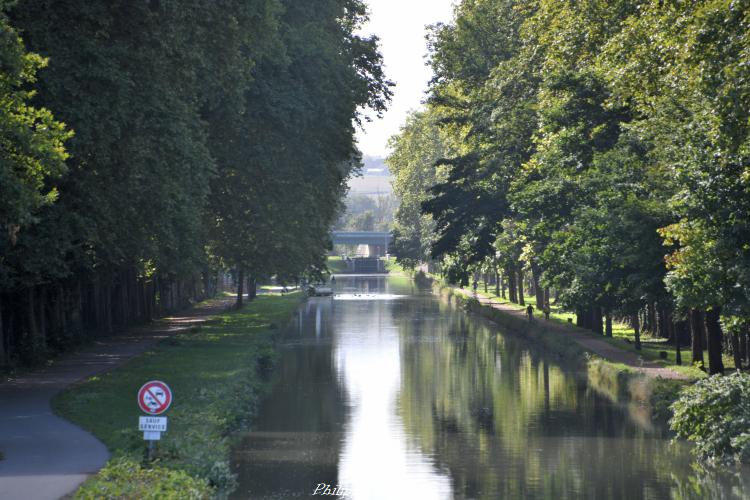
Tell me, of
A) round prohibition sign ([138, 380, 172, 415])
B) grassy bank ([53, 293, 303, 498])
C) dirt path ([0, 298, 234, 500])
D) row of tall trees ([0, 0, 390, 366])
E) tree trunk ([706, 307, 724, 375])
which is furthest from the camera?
tree trunk ([706, 307, 724, 375])

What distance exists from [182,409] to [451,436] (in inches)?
260

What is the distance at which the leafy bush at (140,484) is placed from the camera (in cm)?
1703

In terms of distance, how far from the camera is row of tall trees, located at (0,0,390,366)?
27609 millimetres

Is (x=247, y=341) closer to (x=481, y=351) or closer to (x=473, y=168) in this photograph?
(x=481, y=351)

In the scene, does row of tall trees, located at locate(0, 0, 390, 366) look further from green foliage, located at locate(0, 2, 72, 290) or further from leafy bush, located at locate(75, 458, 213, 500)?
leafy bush, located at locate(75, 458, 213, 500)

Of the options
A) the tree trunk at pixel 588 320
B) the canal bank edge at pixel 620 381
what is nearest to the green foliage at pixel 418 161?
the tree trunk at pixel 588 320

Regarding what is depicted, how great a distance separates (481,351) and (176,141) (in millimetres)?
25075

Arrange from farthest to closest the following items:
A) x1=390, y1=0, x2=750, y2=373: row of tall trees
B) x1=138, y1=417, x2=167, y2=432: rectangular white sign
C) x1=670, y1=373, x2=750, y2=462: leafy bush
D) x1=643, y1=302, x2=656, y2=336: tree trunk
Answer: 1. x1=643, y1=302, x2=656, y2=336: tree trunk
2. x1=390, y1=0, x2=750, y2=373: row of tall trees
3. x1=670, y1=373, x2=750, y2=462: leafy bush
4. x1=138, y1=417, x2=167, y2=432: rectangular white sign

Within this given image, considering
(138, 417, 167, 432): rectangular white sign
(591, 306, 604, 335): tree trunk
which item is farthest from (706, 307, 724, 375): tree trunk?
(138, 417, 167, 432): rectangular white sign

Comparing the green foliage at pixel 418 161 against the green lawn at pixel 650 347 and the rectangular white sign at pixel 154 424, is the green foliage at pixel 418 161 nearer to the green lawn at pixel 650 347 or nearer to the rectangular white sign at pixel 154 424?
the green lawn at pixel 650 347

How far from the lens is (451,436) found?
95.2 feet

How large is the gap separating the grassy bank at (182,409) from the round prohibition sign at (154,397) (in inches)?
38.6

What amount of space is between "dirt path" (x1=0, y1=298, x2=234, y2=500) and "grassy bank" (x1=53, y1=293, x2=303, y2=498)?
0.43m

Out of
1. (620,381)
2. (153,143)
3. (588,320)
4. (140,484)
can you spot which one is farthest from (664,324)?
(140,484)
